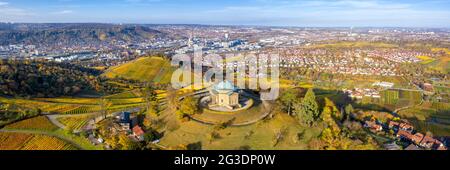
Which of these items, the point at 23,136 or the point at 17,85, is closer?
the point at 23,136

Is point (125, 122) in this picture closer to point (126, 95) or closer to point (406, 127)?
point (126, 95)

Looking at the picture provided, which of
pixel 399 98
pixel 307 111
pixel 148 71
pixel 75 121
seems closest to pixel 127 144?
pixel 75 121

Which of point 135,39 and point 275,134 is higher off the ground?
point 135,39

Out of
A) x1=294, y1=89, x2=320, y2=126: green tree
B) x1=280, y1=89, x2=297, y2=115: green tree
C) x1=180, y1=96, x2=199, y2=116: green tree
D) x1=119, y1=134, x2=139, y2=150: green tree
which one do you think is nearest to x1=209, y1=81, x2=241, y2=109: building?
x1=180, y1=96, x2=199, y2=116: green tree

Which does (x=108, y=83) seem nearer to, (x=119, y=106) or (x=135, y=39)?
(x=119, y=106)

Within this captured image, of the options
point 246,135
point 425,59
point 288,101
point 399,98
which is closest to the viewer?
point 246,135

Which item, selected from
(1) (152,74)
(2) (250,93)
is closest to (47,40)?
(1) (152,74)

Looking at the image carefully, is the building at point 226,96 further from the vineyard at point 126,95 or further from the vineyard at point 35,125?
the vineyard at point 126,95

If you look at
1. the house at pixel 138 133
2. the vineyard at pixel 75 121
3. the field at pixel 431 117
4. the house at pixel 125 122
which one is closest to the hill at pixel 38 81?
the vineyard at pixel 75 121
